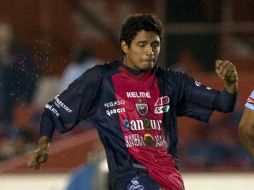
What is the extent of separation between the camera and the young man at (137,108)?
7.54 meters

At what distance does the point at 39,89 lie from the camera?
47.5 feet

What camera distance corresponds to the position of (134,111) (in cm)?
764

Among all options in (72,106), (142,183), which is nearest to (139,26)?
(72,106)

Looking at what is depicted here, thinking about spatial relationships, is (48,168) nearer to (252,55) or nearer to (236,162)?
(236,162)

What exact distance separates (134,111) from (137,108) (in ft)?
0.09

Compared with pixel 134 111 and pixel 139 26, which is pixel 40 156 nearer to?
pixel 134 111

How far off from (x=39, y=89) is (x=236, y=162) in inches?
98.2

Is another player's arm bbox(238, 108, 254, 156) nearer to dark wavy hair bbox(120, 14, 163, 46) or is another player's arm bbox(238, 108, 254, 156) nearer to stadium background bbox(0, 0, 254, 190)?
dark wavy hair bbox(120, 14, 163, 46)

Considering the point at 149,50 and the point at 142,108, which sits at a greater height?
the point at 149,50

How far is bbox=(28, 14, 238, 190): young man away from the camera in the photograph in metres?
7.54

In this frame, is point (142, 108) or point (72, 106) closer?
point (142, 108)

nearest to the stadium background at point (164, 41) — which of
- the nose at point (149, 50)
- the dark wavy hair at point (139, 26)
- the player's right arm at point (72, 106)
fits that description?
the player's right arm at point (72, 106)

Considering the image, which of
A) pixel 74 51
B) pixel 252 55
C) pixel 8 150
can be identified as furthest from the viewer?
pixel 252 55

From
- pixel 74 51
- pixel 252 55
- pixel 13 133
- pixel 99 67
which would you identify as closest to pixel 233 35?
pixel 252 55
